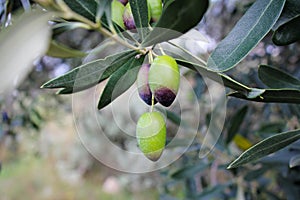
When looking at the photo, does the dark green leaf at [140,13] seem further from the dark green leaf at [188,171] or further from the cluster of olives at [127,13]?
the dark green leaf at [188,171]

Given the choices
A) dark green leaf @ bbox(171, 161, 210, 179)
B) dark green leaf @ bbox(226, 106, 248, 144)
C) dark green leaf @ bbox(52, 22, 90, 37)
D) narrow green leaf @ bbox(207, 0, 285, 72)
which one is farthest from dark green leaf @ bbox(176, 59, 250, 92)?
dark green leaf @ bbox(171, 161, 210, 179)

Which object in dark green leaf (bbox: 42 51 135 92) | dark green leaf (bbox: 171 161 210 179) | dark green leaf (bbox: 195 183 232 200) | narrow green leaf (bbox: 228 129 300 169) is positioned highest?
dark green leaf (bbox: 42 51 135 92)

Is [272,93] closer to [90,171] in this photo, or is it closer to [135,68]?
[135,68]

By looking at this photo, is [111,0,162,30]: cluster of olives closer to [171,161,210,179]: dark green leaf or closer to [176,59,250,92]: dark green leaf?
[176,59,250,92]: dark green leaf

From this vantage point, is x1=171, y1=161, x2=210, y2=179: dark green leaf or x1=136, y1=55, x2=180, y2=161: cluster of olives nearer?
x1=136, y1=55, x2=180, y2=161: cluster of olives

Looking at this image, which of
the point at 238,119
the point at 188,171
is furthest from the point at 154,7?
the point at 188,171

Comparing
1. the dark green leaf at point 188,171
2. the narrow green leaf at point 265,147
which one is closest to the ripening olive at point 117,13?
the narrow green leaf at point 265,147

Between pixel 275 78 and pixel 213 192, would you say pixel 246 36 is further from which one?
pixel 213 192
